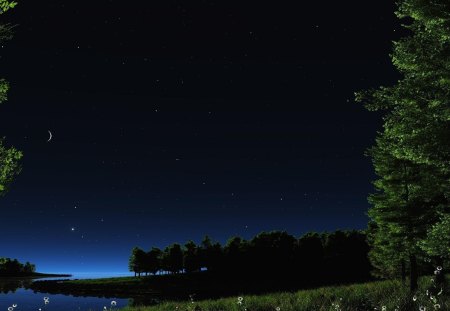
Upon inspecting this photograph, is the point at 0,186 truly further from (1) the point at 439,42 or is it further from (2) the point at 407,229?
(2) the point at 407,229

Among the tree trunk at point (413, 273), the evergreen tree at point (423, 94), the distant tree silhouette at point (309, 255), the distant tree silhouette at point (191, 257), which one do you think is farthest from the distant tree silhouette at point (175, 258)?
the evergreen tree at point (423, 94)

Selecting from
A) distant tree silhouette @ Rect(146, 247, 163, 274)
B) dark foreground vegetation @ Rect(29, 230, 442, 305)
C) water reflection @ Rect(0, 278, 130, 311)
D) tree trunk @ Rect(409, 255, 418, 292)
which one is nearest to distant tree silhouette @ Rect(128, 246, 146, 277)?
distant tree silhouette @ Rect(146, 247, 163, 274)

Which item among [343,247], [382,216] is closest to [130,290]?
[343,247]

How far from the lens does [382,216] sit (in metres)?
23.8

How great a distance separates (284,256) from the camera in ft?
338

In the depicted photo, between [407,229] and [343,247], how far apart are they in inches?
3186

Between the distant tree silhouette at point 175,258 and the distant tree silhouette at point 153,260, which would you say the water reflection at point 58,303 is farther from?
the distant tree silhouette at point 153,260

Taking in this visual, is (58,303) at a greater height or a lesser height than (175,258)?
lesser

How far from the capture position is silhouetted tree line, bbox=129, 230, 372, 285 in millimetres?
98188

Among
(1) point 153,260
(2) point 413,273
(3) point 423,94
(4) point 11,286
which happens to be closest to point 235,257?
(1) point 153,260

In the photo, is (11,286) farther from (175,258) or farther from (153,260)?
(175,258)

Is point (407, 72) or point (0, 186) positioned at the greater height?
point (407, 72)

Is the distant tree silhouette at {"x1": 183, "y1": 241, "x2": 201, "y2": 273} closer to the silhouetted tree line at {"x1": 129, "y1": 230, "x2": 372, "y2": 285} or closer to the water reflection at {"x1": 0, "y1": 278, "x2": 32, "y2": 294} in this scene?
the silhouetted tree line at {"x1": 129, "y1": 230, "x2": 372, "y2": 285}

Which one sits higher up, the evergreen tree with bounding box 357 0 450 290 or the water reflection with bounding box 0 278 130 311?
the evergreen tree with bounding box 357 0 450 290
